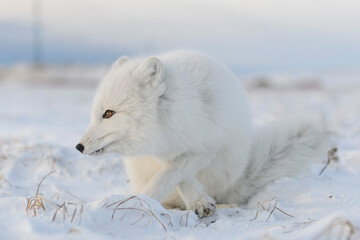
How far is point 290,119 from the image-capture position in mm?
4043

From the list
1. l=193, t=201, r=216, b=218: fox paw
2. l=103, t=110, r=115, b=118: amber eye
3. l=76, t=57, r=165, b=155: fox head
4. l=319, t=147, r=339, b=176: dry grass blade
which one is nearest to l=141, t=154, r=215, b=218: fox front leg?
l=193, t=201, r=216, b=218: fox paw

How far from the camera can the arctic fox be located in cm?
306

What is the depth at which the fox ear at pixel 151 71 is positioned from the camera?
310 cm

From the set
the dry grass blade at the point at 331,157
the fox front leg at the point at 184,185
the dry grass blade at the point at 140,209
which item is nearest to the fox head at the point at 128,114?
the fox front leg at the point at 184,185

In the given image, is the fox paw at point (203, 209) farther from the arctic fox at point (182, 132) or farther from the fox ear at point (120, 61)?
the fox ear at point (120, 61)

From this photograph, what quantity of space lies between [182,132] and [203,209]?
0.58 m

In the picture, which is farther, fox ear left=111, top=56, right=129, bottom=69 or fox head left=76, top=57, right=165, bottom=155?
fox ear left=111, top=56, right=129, bottom=69

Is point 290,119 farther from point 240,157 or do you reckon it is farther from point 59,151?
point 59,151

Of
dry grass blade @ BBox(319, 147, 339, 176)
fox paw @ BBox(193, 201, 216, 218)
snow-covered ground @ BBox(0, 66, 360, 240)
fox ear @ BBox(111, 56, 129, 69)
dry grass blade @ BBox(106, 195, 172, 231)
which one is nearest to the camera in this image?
snow-covered ground @ BBox(0, 66, 360, 240)

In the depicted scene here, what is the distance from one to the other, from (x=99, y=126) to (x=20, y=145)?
7.29 feet

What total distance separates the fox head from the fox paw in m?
0.54

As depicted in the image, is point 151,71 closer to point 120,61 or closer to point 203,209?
point 120,61

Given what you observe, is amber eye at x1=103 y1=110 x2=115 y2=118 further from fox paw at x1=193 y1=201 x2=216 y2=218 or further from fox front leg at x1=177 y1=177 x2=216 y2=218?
fox paw at x1=193 y1=201 x2=216 y2=218

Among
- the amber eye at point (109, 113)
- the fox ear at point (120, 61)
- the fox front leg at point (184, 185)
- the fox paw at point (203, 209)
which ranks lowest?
the fox paw at point (203, 209)
